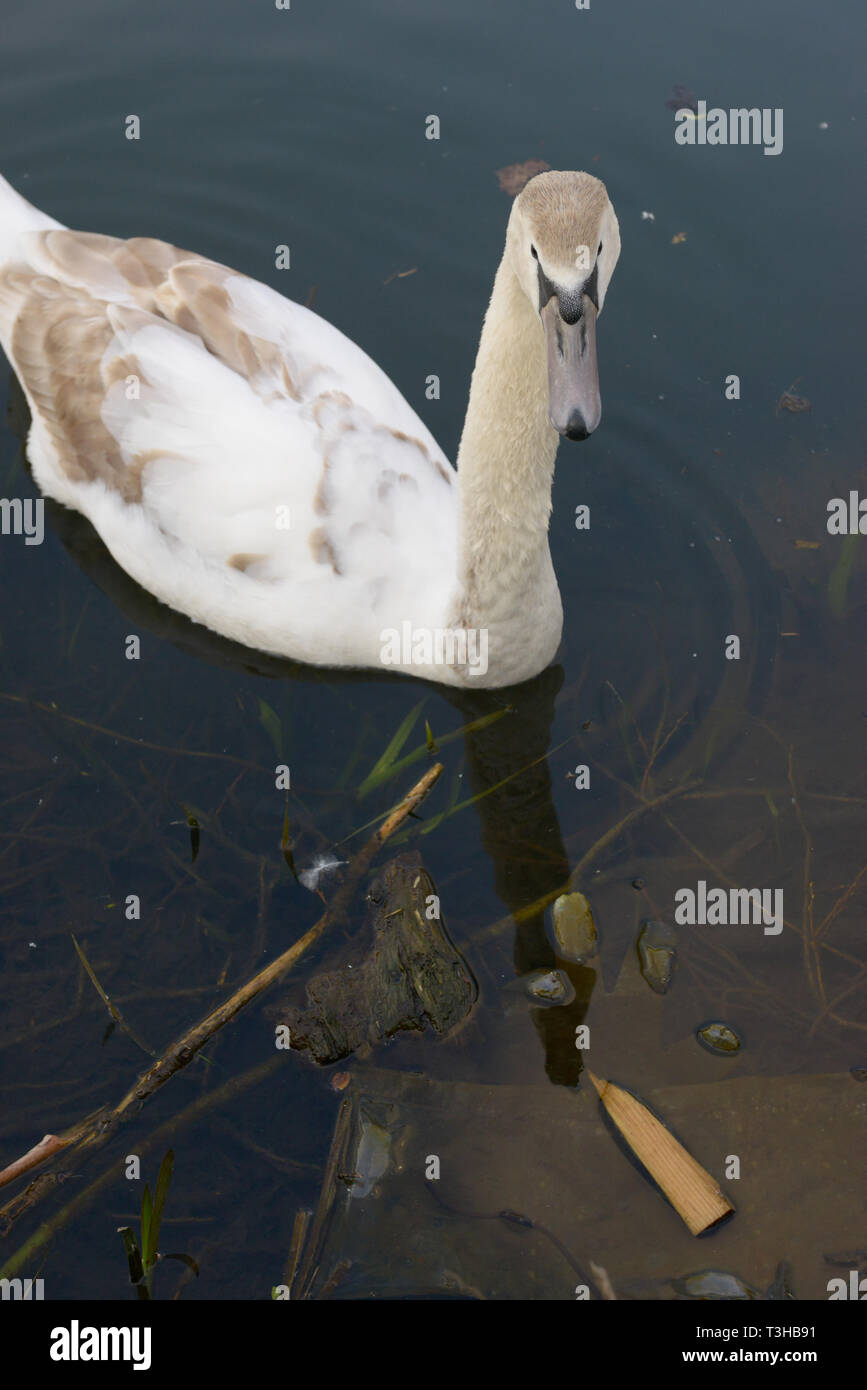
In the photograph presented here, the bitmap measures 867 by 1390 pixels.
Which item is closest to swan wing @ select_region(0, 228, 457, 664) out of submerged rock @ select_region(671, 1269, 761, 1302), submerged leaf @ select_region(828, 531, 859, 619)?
submerged leaf @ select_region(828, 531, 859, 619)

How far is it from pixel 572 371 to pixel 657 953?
98.1 inches

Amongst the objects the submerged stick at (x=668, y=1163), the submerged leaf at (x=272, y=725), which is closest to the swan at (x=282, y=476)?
the submerged leaf at (x=272, y=725)

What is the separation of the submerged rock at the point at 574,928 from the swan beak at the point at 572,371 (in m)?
2.16

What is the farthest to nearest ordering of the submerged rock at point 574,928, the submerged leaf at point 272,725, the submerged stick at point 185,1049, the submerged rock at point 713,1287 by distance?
the submerged leaf at point 272,725, the submerged rock at point 574,928, the submerged stick at point 185,1049, the submerged rock at point 713,1287

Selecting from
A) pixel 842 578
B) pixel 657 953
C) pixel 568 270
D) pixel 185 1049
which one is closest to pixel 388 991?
pixel 185 1049

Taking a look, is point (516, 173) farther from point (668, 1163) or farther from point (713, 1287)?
point (713, 1287)

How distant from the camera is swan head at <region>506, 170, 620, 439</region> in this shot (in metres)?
4.11

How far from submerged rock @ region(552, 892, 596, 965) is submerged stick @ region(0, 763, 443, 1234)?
84 centimetres

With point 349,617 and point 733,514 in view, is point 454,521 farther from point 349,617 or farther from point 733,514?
point 733,514

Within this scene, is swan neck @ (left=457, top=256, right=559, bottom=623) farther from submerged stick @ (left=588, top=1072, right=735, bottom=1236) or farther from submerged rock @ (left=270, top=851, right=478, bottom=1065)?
submerged stick @ (left=588, top=1072, right=735, bottom=1236)

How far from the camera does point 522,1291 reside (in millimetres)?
4379

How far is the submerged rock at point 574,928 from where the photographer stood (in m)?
5.34

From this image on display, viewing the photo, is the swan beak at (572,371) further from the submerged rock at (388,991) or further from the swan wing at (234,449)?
the submerged rock at (388,991)

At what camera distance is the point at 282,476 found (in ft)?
18.5
